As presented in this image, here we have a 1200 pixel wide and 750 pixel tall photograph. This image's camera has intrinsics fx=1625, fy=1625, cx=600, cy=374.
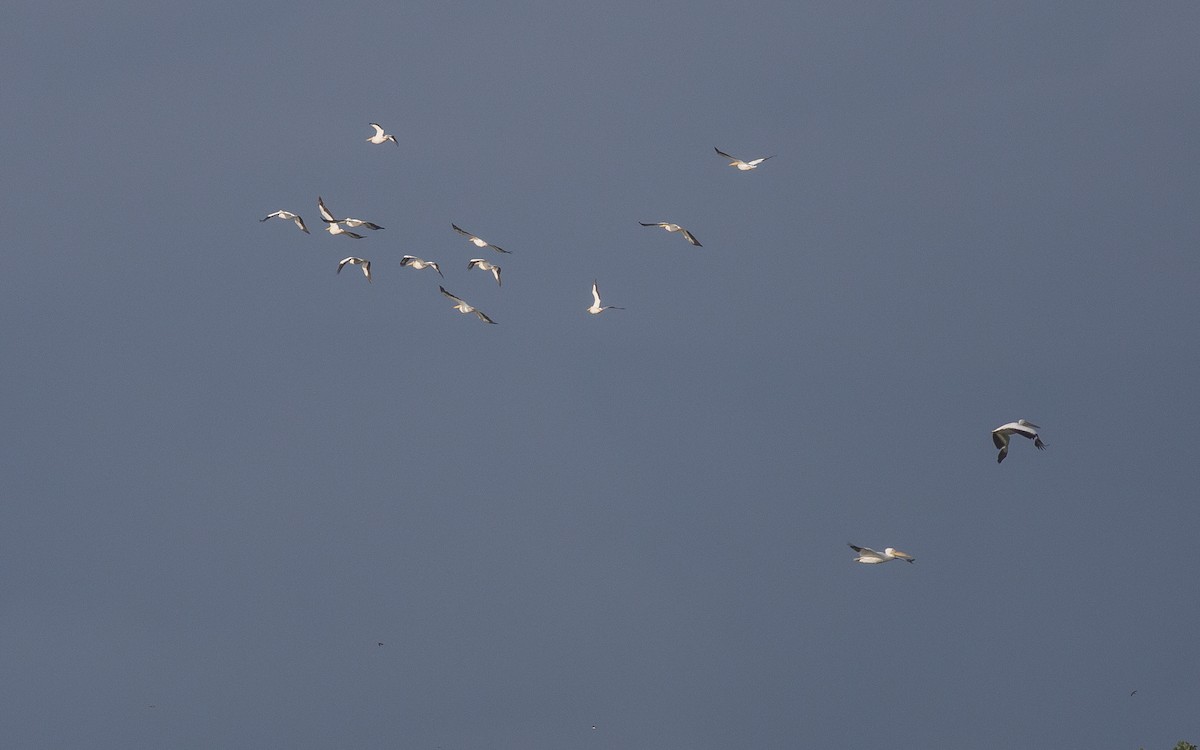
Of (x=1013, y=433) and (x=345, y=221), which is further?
(x=345, y=221)

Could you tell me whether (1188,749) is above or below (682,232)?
below

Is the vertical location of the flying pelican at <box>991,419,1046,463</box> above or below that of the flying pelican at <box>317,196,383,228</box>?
below

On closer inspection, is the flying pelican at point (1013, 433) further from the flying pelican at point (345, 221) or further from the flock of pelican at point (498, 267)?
the flying pelican at point (345, 221)

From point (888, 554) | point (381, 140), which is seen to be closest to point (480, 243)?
point (381, 140)

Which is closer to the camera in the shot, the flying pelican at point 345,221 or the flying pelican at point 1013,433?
the flying pelican at point 1013,433

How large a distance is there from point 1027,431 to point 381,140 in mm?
39854

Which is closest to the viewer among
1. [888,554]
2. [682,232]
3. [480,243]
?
[888,554]

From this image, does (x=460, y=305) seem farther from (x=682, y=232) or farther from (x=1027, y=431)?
(x=1027, y=431)

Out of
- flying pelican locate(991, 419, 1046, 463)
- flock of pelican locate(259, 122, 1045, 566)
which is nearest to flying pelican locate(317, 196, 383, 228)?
flock of pelican locate(259, 122, 1045, 566)

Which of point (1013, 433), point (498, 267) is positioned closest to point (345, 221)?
point (498, 267)

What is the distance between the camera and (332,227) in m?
78.6

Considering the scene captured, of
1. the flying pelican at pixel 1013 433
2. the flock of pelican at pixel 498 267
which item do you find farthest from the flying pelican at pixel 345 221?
the flying pelican at pixel 1013 433

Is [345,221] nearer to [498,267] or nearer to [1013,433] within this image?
[498,267]

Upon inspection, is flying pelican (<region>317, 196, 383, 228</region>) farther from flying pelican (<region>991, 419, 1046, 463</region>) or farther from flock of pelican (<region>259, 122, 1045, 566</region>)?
flying pelican (<region>991, 419, 1046, 463</region>)
